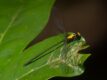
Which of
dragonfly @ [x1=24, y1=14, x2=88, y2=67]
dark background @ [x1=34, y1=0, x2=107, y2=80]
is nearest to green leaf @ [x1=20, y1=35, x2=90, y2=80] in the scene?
dragonfly @ [x1=24, y1=14, x2=88, y2=67]

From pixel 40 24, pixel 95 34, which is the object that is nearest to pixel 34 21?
pixel 40 24

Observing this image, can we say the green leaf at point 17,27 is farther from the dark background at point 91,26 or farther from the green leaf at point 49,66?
the dark background at point 91,26

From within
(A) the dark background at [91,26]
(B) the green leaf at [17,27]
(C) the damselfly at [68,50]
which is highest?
(B) the green leaf at [17,27]

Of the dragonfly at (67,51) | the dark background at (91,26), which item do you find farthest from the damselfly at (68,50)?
the dark background at (91,26)

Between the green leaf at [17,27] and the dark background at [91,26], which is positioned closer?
the green leaf at [17,27]

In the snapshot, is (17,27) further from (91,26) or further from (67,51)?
(91,26)

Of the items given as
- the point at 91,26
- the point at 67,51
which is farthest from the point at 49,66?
the point at 91,26
